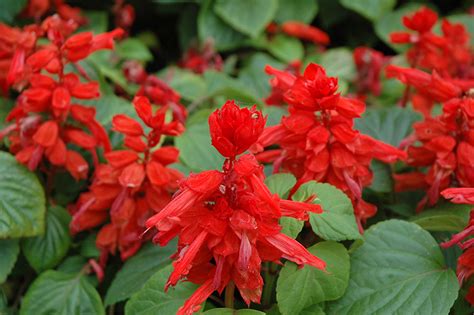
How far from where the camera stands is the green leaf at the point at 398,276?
110 centimetres

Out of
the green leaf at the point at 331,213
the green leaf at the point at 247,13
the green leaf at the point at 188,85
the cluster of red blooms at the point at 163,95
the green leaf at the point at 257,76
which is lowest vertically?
the green leaf at the point at 257,76

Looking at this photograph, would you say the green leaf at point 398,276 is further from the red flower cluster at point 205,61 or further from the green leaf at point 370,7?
the green leaf at point 370,7

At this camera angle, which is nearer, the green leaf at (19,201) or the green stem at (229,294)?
the green stem at (229,294)

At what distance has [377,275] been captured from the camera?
1.16 meters

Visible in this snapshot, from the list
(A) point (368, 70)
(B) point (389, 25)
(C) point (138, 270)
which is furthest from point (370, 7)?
(C) point (138, 270)

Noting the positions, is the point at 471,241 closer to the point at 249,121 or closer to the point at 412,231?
the point at 412,231

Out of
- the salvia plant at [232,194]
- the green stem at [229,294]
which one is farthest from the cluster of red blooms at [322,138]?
the green stem at [229,294]

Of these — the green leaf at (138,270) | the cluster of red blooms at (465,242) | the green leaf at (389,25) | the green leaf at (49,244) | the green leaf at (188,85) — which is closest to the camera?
the cluster of red blooms at (465,242)

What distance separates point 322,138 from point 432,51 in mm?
777

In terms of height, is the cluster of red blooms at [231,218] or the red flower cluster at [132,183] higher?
the cluster of red blooms at [231,218]

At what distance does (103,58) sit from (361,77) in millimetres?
862

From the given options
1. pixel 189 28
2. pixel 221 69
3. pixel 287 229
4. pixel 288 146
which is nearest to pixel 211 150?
pixel 288 146

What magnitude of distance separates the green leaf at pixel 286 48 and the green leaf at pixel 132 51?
0.48 meters

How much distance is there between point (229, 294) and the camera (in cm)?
108
